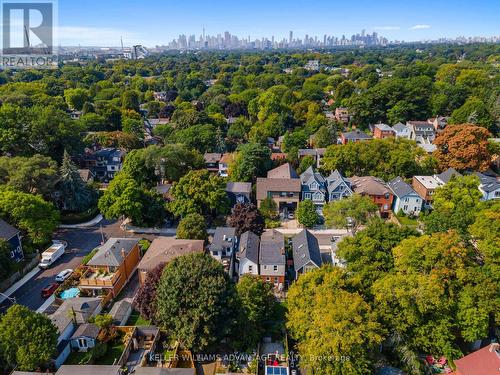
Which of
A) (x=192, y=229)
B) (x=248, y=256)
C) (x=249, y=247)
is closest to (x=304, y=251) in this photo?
(x=249, y=247)

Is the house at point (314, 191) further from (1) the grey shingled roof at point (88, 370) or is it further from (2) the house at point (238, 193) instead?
(1) the grey shingled roof at point (88, 370)

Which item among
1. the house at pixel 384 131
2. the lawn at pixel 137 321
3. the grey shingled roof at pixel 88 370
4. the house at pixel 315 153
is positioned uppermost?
the house at pixel 384 131

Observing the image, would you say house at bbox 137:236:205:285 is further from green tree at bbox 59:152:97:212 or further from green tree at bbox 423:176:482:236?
green tree at bbox 423:176:482:236

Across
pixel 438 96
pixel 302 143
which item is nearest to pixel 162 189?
pixel 302 143

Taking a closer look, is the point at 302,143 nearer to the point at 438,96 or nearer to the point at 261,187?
the point at 261,187

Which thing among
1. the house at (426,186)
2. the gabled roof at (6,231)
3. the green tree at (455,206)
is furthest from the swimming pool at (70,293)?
the house at (426,186)

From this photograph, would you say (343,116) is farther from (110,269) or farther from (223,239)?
(110,269)
